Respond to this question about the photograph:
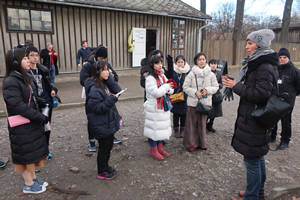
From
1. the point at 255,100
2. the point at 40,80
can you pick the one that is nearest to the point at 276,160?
the point at 255,100

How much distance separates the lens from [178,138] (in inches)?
188

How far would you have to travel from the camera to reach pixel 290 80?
4.12 metres

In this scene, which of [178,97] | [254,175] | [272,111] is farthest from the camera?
[178,97]

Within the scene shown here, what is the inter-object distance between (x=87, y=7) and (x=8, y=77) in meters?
7.96

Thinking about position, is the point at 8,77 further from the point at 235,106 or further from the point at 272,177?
the point at 235,106

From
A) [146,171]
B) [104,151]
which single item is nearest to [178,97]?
[146,171]

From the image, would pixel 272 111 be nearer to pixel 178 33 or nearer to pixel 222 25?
pixel 178 33

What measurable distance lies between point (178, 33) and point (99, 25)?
4577mm

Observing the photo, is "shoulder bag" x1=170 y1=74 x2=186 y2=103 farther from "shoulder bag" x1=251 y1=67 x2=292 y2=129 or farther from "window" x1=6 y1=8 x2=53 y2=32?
"window" x1=6 y1=8 x2=53 y2=32

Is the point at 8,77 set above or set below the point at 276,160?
above

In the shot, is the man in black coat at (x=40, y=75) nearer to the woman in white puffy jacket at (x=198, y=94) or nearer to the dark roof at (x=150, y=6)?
the woman in white puffy jacket at (x=198, y=94)

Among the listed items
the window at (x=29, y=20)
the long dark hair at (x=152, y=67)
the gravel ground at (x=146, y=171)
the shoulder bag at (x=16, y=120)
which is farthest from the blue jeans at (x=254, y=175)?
the window at (x=29, y=20)

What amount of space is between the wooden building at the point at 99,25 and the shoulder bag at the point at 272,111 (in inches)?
327

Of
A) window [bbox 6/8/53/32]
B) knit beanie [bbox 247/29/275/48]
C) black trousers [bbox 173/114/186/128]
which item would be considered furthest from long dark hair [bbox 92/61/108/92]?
window [bbox 6/8/53/32]
